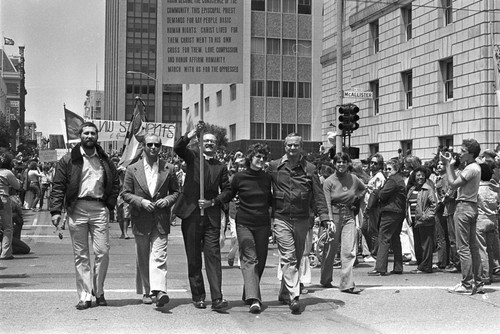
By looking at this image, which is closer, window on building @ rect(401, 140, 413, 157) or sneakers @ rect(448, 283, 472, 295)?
sneakers @ rect(448, 283, 472, 295)

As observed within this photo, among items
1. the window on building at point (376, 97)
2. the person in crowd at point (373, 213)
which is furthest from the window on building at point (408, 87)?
the person in crowd at point (373, 213)

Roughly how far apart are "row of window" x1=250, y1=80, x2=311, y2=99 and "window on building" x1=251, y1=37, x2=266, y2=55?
7.96ft

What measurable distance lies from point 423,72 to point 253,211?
20527 mm

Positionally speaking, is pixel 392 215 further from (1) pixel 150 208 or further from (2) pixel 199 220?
(1) pixel 150 208

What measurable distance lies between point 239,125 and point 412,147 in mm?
30386

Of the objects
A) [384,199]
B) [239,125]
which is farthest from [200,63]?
[239,125]

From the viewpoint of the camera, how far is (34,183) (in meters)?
26.7

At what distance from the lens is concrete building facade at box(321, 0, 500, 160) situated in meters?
23.4

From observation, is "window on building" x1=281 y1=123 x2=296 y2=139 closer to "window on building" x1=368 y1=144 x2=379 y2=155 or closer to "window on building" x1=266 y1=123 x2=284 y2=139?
"window on building" x1=266 y1=123 x2=284 y2=139

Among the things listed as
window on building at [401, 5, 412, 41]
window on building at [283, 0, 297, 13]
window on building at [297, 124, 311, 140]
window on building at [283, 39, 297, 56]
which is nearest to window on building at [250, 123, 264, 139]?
window on building at [297, 124, 311, 140]

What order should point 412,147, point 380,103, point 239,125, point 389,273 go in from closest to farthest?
1. point 389,273
2. point 412,147
3. point 380,103
4. point 239,125

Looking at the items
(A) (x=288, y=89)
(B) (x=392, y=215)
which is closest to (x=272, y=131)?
(A) (x=288, y=89)

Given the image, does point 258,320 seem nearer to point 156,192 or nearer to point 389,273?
point 156,192

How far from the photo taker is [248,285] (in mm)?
8320
